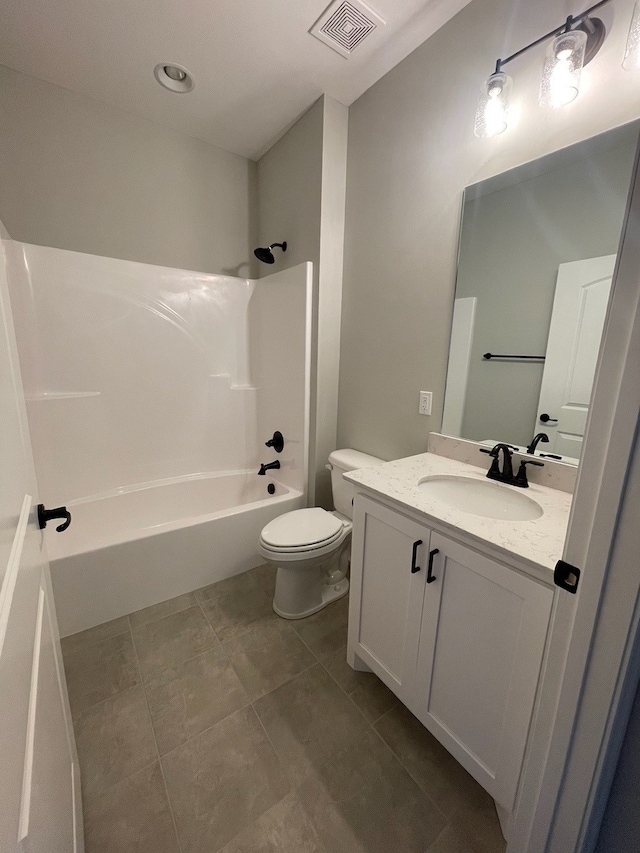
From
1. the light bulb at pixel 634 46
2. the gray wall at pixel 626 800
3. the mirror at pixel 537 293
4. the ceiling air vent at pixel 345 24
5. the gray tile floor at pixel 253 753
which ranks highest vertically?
the ceiling air vent at pixel 345 24

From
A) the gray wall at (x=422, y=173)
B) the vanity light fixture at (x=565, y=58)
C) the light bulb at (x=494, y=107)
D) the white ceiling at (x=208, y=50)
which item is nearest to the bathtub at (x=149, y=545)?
the gray wall at (x=422, y=173)

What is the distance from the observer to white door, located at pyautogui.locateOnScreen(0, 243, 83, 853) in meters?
Answer: 0.40

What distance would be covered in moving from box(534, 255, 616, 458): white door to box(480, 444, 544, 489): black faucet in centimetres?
11

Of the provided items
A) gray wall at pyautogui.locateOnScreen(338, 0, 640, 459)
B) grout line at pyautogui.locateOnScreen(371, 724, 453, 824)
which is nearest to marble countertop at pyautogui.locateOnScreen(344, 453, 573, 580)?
gray wall at pyautogui.locateOnScreen(338, 0, 640, 459)

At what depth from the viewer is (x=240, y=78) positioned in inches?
67.3

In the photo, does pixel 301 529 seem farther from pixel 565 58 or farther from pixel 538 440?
pixel 565 58

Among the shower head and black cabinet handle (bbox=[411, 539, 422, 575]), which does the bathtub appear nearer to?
black cabinet handle (bbox=[411, 539, 422, 575])

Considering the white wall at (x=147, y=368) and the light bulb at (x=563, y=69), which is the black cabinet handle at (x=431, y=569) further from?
the light bulb at (x=563, y=69)

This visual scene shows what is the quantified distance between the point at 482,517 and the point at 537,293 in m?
0.88

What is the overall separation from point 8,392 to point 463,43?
79.0 inches

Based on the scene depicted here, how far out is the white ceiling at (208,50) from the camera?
4.48ft

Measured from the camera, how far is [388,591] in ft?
3.84

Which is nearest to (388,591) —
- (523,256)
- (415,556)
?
(415,556)

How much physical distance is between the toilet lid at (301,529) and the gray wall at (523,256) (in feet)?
2.61
